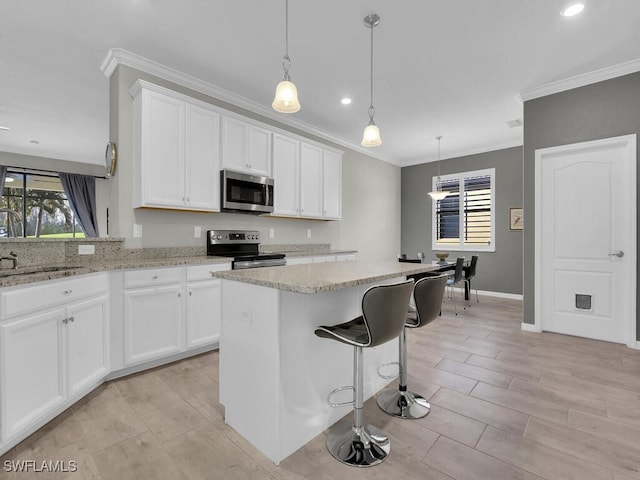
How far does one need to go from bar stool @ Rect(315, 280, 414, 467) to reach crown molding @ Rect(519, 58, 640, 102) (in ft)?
11.4

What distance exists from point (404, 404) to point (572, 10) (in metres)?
3.17

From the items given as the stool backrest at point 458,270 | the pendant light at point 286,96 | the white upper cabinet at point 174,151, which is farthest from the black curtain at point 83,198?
the stool backrest at point 458,270

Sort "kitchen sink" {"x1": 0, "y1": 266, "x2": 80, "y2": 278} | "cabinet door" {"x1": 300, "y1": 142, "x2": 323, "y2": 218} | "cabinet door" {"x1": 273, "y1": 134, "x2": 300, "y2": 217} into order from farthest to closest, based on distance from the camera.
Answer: "cabinet door" {"x1": 300, "y1": 142, "x2": 323, "y2": 218} → "cabinet door" {"x1": 273, "y1": 134, "x2": 300, "y2": 217} → "kitchen sink" {"x1": 0, "y1": 266, "x2": 80, "y2": 278}

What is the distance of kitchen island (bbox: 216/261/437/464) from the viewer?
1541mm

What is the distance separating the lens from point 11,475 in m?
1.46

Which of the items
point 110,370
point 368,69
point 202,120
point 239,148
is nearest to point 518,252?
point 368,69

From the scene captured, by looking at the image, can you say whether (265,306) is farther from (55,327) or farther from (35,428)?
(35,428)

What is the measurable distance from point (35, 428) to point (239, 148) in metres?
2.87

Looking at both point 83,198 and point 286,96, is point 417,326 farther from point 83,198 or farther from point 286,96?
point 83,198

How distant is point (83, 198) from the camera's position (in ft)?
21.5

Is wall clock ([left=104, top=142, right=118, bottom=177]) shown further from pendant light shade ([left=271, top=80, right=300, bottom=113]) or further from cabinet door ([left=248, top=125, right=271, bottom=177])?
pendant light shade ([left=271, top=80, right=300, bottom=113])

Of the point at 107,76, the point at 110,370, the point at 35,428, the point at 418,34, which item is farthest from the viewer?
the point at 107,76

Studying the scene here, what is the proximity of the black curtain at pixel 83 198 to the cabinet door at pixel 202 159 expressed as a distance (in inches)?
196

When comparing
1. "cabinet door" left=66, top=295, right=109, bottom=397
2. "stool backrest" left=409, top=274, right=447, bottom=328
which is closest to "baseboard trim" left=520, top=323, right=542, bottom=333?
"stool backrest" left=409, top=274, right=447, bottom=328
